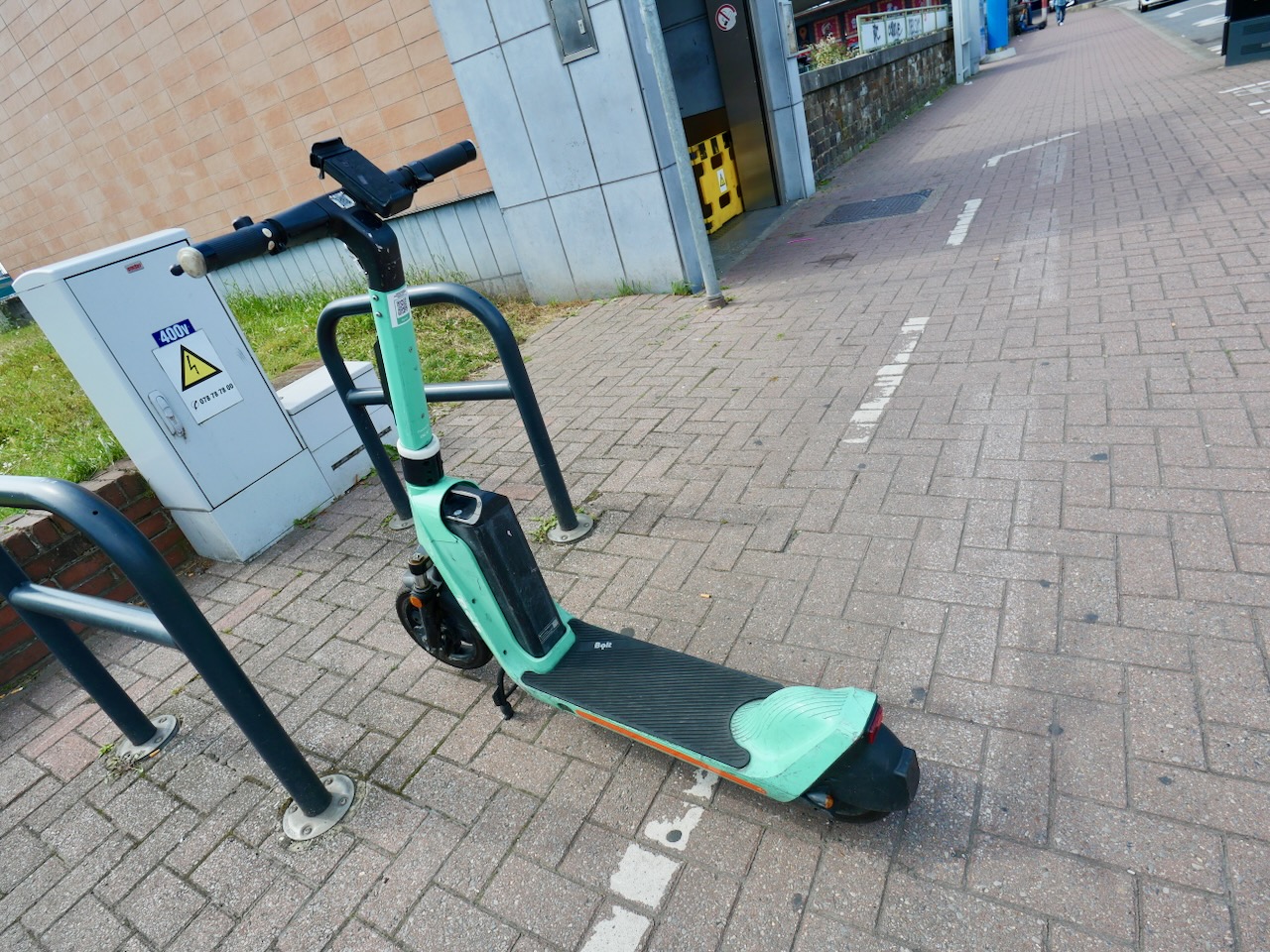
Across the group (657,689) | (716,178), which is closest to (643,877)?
(657,689)

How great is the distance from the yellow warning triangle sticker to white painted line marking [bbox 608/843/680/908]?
323cm

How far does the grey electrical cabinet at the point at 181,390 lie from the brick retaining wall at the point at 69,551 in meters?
0.10

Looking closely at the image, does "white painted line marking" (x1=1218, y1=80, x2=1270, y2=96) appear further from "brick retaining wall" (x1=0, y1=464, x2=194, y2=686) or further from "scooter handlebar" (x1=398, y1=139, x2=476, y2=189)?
"brick retaining wall" (x1=0, y1=464, x2=194, y2=686)

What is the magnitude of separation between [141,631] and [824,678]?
2.16 metres

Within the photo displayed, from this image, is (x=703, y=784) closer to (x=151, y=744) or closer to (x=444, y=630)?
(x=444, y=630)

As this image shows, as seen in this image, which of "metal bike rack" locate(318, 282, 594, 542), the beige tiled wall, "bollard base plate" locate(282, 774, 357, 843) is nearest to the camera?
"bollard base plate" locate(282, 774, 357, 843)

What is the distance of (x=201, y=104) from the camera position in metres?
9.35

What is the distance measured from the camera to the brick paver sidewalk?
6.13ft

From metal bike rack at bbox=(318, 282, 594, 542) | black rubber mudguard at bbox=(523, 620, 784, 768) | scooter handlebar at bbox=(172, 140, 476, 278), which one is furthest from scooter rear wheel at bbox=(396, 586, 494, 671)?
scooter handlebar at bbox=(172, 140, 476, 278)

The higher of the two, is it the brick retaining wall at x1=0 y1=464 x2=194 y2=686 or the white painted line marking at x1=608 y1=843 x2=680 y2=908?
the brick retaining wall at x1=0 y1=464 x2=194 y2=686

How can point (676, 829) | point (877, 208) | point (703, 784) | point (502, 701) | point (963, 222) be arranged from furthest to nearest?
point (877, 208)
point (963, 222)
point (502, 701)
point (703, 784)
point (676, 829)

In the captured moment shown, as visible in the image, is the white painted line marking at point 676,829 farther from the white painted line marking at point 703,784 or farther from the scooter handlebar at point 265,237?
the scooter handlebar at point 265,237

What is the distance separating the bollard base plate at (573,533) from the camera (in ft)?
11.7

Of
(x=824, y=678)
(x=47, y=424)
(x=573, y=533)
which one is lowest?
(x=824, y=678)
